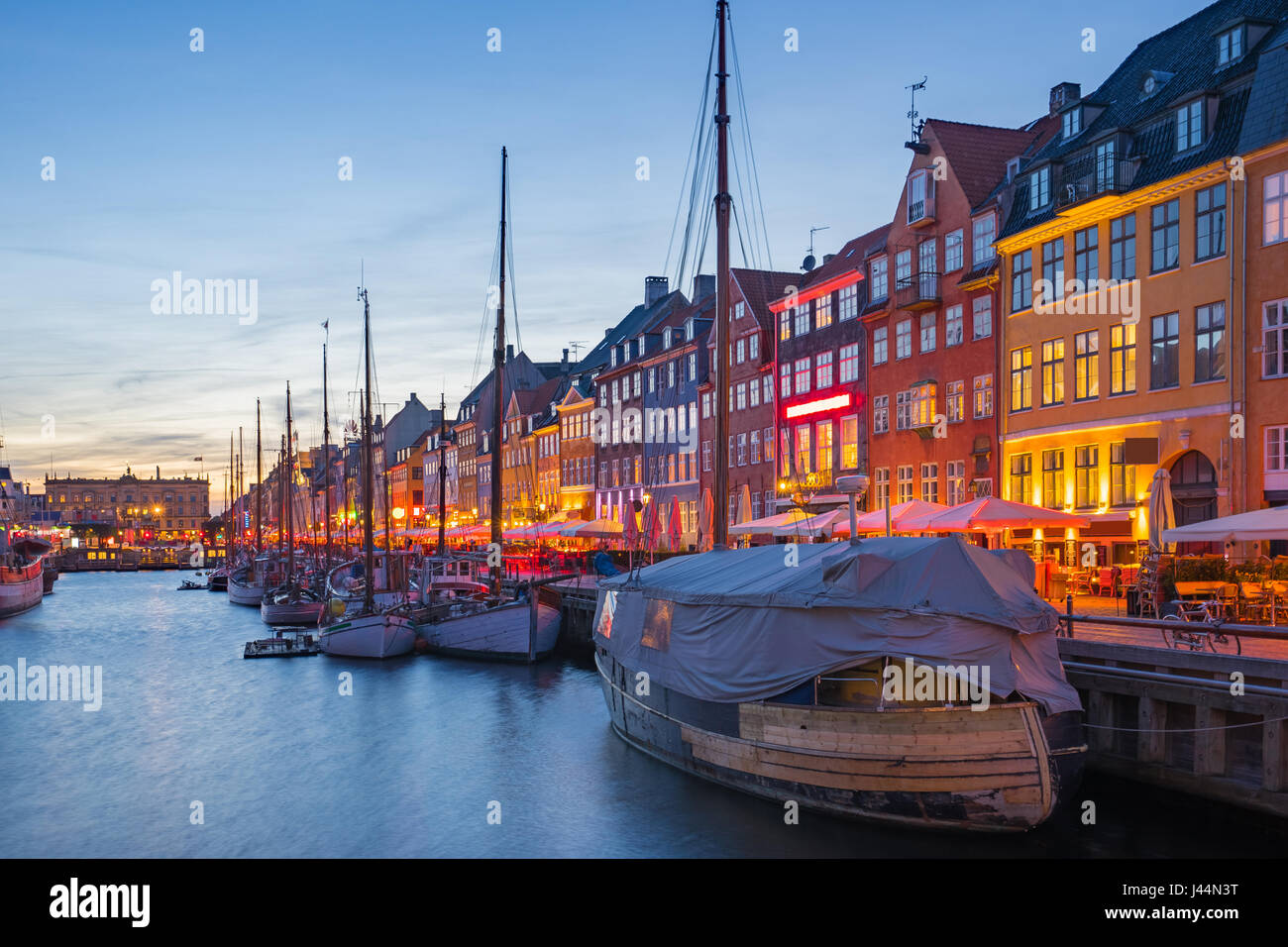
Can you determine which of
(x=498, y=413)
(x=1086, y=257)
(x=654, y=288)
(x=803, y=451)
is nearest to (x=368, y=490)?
(x=498, y=413)

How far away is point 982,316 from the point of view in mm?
42344

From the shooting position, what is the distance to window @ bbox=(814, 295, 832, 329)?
53.1 metres

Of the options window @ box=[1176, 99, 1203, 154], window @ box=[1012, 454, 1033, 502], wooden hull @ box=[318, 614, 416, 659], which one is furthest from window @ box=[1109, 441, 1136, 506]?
wooden hull @ box=[318, 614, 416, 659]

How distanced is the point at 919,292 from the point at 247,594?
58405 mm

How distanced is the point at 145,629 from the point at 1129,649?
59418mm

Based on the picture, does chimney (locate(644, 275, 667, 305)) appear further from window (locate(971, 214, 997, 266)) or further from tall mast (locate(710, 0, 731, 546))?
tall mast (locate(710, 0, 731, 546))

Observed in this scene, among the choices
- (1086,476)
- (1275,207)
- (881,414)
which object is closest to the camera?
(1275,207)

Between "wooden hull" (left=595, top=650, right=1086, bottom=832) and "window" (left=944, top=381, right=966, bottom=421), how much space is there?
26.2 meters

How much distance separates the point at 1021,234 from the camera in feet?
129

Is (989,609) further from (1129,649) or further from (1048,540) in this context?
(1048,540)

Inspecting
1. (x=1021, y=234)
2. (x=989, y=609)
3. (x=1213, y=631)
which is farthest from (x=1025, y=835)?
(x=1021, y=234)

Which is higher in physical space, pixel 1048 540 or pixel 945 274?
pixel 945 274

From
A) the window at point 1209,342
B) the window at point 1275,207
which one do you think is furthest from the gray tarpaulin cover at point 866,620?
the window at point 1275,207

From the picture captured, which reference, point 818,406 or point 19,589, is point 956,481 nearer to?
point 818,406
